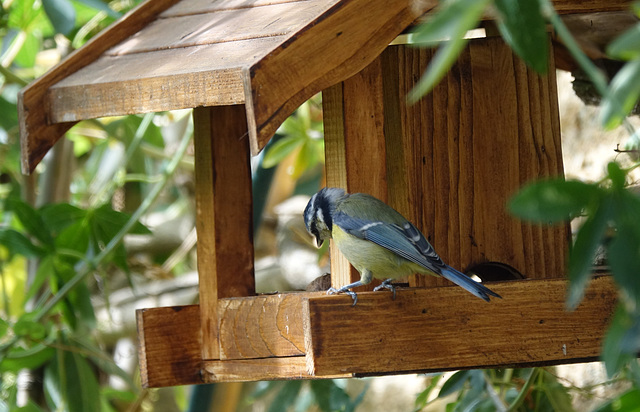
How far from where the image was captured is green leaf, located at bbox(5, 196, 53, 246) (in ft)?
8.95

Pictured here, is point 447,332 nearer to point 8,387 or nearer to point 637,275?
point 637,275

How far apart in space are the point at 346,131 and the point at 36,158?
749 millimetres

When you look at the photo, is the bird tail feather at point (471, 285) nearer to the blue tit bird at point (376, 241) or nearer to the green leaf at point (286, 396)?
the blue tit bird at point (376, 241)

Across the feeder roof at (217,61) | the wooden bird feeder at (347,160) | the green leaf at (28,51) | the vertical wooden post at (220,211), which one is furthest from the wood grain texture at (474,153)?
the green leaf at (28,51)

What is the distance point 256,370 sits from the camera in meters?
2.09

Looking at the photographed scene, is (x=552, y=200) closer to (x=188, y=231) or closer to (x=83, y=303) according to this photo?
(x=83, y=303)

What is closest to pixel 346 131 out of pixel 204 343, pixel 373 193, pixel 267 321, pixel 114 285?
pixel 373 193

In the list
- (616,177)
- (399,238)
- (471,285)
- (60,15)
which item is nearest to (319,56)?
(399,238)

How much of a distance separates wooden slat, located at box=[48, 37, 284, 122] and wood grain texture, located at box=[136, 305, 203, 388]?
0.59 meters

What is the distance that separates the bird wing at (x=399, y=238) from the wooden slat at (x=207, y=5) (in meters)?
0.54

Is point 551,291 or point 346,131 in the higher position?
point 346,131

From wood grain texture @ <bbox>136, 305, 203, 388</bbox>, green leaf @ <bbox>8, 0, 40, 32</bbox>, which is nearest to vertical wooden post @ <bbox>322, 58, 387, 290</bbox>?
wood grain texture @ <bbox>136, 305, 203, 388</bbox>

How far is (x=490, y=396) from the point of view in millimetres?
2553

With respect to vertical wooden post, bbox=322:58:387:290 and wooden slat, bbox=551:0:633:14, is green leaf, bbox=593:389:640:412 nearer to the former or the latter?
vertical wooden post, bbox=322:58:387:290
